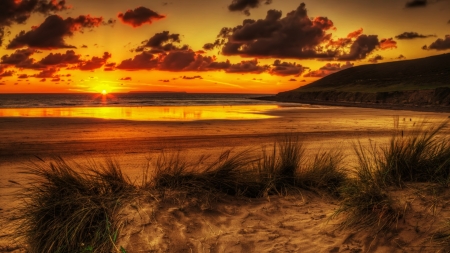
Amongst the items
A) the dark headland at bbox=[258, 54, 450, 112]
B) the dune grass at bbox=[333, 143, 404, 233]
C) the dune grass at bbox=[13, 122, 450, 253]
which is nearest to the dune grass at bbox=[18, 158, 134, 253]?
the dune grass at bbox=[13, 122, 450, 253]

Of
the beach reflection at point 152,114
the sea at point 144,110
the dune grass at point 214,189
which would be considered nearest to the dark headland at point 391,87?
the sea at point 144,110

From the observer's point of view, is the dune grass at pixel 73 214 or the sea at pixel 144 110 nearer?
the dune grass at pixel 73 214

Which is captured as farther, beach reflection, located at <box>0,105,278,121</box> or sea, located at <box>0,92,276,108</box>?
sea, located at <box>0,92,276,108</box>

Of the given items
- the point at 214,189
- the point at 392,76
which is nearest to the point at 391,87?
the point at 392,76

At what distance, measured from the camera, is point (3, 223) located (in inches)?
216

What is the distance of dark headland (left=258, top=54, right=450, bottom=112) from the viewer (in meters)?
49.0

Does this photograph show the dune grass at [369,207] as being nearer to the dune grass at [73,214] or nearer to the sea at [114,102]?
the dune grass at [73,214]

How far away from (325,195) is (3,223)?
440 cm

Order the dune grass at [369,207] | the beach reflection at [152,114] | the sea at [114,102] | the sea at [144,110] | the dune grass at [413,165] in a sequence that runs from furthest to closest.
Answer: the sea at [114,102], the sea at [144,110], the beach reflection at [152,114], the dune grass at [413,165], the dune grass at [369,207]

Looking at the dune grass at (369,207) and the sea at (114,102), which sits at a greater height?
the sea at (114,102)

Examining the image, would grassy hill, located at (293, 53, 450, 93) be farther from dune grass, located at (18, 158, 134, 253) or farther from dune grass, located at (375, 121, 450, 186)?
dune grass, located at (18, 158, 134, 253)

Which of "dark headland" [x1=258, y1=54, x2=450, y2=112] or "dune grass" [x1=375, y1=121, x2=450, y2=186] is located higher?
"dark headland" [x1=258, y1=54, x2=450, y2=112]

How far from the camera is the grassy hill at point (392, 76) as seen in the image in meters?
71.4

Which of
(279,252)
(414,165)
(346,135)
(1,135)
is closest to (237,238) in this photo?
(279,252)
